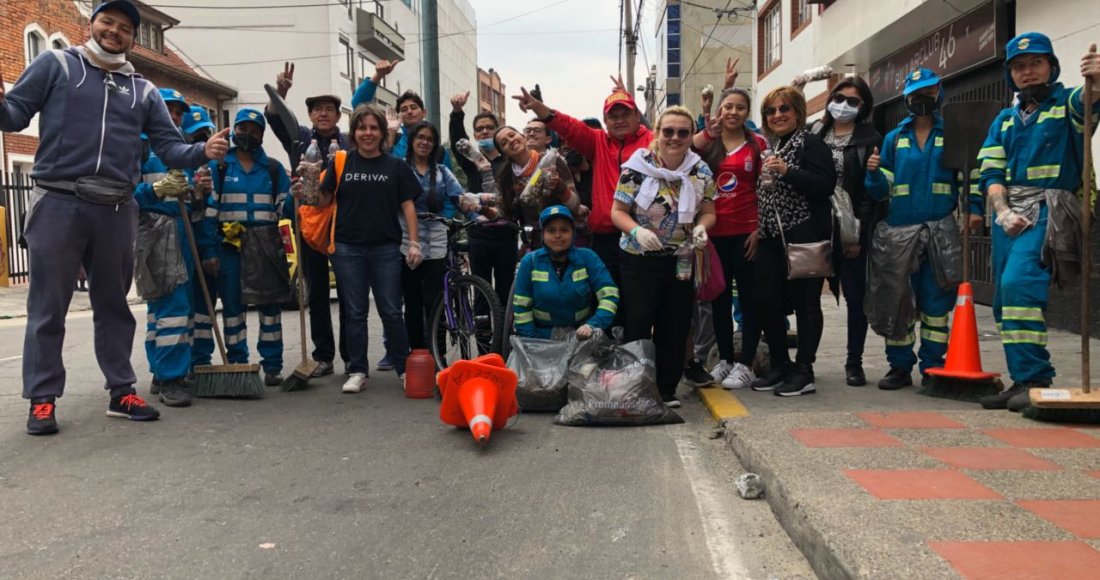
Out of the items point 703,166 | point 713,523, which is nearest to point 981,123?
point 703,166

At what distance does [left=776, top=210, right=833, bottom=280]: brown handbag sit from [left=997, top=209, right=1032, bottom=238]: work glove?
1009 millimetres

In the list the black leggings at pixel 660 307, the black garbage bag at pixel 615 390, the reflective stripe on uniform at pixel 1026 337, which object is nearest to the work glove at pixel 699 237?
the black leggings at pixel 660 307

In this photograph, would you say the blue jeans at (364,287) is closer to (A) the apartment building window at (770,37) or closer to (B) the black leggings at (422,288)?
(B) the black leggings at (422,288)

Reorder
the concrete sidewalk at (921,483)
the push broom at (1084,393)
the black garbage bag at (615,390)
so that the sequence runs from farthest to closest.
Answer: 1. the black garbage bag at (615,390)
2. the push broom at (1084,393)
3. the concrete sidewalk at (921,483)

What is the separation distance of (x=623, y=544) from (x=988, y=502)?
134 centimetres

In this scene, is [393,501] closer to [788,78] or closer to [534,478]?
[534,478]

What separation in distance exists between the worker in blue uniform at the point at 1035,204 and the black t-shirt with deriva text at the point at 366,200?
3.77 meters

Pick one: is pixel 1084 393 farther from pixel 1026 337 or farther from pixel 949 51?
pixel 949 51

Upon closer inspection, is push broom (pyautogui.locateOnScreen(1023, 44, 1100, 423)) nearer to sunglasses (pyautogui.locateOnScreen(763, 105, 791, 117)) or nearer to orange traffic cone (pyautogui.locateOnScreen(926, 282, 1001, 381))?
orange traffic cone (pyautogui.locateOnScreen(926, 282, 1001, 381))

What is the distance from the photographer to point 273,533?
10.7 feet

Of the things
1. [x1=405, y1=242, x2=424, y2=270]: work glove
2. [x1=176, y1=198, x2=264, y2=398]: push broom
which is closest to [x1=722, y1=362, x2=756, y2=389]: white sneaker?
[x1=405, y1=242, x2=424, y2=270]: work glove

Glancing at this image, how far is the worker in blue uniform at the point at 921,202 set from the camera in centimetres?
550

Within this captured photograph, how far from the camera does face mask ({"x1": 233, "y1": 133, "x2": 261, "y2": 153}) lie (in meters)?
5.90

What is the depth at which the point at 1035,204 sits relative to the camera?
15.7 ft
